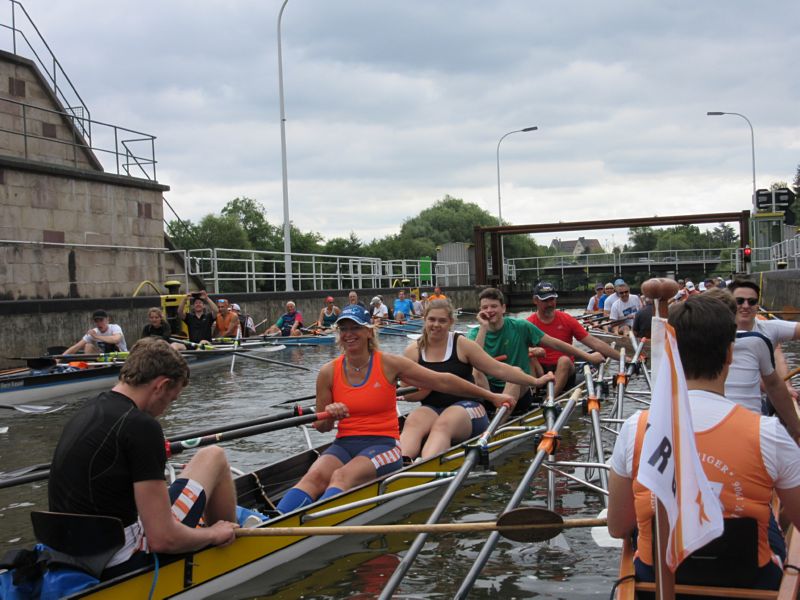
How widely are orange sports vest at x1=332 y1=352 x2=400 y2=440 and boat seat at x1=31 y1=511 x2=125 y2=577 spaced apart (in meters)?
2.24

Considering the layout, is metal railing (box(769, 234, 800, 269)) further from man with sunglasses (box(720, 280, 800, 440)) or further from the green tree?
the green tree

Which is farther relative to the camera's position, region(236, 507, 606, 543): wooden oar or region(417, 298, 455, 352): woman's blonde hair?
region(417, 298, 455, 352): woman's blonde hair

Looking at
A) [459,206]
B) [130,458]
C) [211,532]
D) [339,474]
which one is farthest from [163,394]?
[459,206]

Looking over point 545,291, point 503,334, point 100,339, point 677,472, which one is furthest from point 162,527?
point 100,339

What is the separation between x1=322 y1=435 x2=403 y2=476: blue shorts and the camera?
581cm

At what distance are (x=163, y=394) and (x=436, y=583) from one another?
247 centimetres

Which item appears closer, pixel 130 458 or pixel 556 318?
pixel 130 458

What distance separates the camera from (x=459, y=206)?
121 metres

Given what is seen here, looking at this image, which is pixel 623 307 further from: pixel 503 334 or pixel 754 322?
pixel 754 322

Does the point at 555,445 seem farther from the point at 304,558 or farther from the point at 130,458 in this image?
the point at 130,458

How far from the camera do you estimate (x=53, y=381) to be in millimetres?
13203

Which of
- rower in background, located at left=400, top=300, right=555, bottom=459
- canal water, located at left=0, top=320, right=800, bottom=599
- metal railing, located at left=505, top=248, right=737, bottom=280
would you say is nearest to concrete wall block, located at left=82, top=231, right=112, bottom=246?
canal water, located at left=0, top=320, right=800, bottom=599

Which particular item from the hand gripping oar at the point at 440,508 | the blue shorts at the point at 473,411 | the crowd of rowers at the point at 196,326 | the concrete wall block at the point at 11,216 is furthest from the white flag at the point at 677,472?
the concrete wall block at the point at 11,216

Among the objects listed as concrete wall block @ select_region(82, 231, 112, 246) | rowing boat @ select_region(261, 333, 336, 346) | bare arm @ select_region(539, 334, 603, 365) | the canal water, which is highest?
concrete wall block @ select_region(82, 231, 112, 246)
